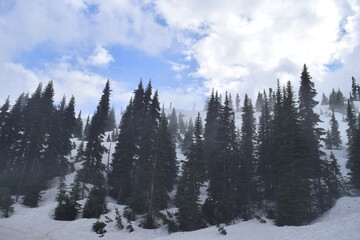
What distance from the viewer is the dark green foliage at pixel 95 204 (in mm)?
32353

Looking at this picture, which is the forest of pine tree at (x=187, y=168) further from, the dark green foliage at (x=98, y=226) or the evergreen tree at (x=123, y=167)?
the dark green foliage at (x=98, y=226)

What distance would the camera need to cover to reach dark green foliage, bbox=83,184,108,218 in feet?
106

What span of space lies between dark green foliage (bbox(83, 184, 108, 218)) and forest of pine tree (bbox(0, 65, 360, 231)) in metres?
0.11

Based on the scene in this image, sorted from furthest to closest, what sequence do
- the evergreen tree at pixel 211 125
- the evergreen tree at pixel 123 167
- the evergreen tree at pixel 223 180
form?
the evergreen tree at pixel 211 125 → the evergreen tree at pixel 123 167 → the evergreen tree at pixel 223 180

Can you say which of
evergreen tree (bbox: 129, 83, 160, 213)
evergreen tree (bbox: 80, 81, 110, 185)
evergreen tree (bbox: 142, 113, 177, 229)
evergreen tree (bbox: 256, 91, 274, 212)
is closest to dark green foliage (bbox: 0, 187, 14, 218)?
evergreen tree (bbox: 80, 81, 110, 185)

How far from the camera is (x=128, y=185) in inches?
1663

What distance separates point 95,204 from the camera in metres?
32.6

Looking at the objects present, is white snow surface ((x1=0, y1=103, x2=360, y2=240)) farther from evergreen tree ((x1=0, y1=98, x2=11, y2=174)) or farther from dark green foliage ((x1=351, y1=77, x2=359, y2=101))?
dark green foliage ((x1=351, y1=77, x2=359, y2=101))

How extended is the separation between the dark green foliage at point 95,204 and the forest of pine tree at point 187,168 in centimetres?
11

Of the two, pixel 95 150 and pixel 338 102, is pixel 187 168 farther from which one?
pixel 338 102

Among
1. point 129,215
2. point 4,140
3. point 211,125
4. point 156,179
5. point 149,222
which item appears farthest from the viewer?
point 211,125

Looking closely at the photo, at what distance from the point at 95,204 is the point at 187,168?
464 inches

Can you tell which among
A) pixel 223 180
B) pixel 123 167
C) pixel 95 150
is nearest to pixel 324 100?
pixel 223 180

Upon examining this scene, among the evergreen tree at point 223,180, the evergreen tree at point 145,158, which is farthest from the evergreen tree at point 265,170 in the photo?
the evergreen tree at point 145,158
